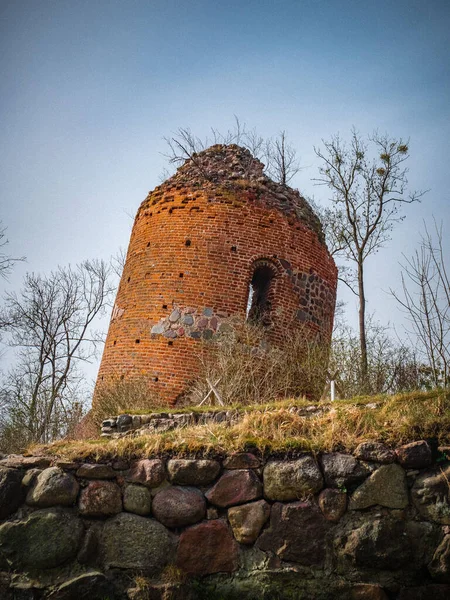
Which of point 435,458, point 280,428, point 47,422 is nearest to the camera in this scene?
point 435,458

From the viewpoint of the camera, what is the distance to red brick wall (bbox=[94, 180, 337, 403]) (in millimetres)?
9922

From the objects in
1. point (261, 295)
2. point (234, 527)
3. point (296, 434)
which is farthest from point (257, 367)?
point (234, 527)

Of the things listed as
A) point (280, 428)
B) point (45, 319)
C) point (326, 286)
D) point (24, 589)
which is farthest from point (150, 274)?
point (45, 319)

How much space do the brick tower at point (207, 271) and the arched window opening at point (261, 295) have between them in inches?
0.9

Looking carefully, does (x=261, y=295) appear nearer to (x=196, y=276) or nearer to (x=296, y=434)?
(x=196, y=276)

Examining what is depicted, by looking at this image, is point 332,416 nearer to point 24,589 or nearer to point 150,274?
point 24,589

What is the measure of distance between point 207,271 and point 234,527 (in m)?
6.92

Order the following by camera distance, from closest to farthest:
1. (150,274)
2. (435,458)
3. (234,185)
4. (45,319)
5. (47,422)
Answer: (435,458) → (150,274) → (234,185) → (47,422) → (45,319)

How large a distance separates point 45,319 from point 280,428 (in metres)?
16.8

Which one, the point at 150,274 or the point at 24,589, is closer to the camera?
the point at 24,589

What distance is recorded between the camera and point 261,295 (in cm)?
1116

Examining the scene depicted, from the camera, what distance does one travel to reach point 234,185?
37.2ft

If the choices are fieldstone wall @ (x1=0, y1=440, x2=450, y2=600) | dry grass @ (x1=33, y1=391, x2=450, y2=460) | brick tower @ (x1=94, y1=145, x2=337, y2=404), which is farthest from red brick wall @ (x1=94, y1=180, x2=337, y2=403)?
fieldstone wall @ (x1=0, y1=440, x2=450, y2=600)

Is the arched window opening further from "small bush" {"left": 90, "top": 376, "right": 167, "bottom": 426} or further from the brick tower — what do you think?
"small bush" {"left": 90, "top": 376, "right": 167, "bottom": 426}
